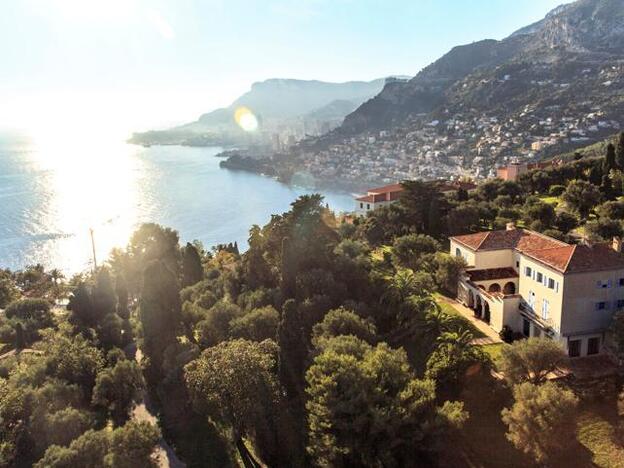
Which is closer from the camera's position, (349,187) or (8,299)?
(8,299)

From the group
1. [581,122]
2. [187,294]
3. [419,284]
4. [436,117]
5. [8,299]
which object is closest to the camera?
[419,284]

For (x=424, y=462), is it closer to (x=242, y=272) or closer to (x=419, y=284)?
(x=419, y=284)

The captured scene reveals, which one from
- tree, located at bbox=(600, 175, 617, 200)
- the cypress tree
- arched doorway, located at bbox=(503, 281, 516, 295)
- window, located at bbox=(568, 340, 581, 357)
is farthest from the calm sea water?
window, located at bbox=(568, 340, 581, 357)

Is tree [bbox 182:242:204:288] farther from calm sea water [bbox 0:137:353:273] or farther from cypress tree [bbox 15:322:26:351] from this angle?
calm sea water [bbox 0:137:353:273]

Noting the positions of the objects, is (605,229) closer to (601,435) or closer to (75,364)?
(601,435)

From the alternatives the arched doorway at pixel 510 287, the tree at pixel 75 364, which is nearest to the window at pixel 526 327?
the arched doorway at pixel 510 287

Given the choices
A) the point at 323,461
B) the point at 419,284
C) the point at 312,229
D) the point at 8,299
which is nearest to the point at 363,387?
the point at 323,461

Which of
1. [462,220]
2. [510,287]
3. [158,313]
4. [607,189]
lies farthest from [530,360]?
[607,189]
